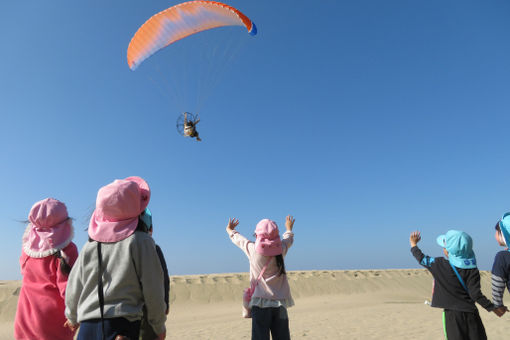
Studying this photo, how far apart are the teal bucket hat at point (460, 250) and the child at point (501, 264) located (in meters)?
0.24

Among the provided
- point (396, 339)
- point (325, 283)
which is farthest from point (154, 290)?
point (325, 283)

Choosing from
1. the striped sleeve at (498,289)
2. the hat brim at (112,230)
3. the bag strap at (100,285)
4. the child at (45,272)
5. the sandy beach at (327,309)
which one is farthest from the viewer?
the sandy beach at (327,309)

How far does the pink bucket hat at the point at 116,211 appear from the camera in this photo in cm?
199

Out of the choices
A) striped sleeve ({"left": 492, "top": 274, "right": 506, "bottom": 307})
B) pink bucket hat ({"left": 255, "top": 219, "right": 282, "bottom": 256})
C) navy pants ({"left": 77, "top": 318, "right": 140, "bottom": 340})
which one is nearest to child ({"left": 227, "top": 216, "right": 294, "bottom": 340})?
pink bucket hat ({"left": 255, "top": 219, "right": 282, "bottom": 256})

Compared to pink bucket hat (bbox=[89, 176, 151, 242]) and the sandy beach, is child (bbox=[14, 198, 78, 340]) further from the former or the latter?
the sandy beach

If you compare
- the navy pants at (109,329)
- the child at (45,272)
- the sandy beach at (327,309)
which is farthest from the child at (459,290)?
the sandy beach at (327,309)

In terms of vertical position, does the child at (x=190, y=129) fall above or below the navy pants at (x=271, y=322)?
above

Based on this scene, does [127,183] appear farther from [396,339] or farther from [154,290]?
[396,339]

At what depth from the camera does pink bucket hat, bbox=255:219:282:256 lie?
11.5 feet

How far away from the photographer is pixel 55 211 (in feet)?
8.54

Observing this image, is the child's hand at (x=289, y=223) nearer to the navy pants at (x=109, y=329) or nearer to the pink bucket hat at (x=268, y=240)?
the pink bucket hat at (x=268, y=240)

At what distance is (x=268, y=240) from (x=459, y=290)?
2197 mm

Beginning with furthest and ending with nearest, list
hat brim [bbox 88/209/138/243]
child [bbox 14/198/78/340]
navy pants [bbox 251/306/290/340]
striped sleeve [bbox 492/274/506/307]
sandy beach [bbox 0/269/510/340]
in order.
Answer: sandy beach [bbox 0/269/510/340] < striped sleeve [bbox 492/274/506/307] < navy pants [bbox 251/306/290/340] < child [bbox 14/198/78/340] < hat brim [bbox 88/209/138/243]

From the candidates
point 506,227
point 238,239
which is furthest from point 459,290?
point 238,239
